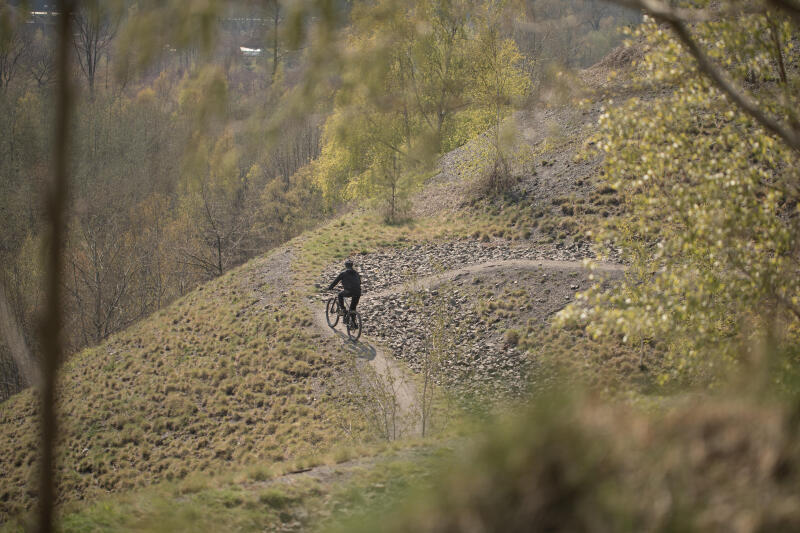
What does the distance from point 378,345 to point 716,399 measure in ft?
42.9

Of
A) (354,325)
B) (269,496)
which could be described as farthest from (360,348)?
(269,496)

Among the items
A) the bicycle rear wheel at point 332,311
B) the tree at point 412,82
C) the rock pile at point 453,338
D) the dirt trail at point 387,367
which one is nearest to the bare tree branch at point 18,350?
the tree at point 412,82

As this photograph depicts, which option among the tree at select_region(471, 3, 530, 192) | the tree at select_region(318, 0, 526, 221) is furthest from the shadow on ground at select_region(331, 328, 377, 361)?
the tree at select_region(471, 3, 530, 192)

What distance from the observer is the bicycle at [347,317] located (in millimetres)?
15086

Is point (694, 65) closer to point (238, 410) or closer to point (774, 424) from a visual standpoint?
point (774, 424)

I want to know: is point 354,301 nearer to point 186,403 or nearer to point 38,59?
point 186,403

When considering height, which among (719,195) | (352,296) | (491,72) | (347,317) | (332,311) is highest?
(491,72)

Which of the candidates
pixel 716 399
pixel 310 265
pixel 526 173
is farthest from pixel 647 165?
pixel 526 173

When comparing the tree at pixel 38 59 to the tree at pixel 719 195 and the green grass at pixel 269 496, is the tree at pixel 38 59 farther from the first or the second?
the tree at pixel 719 195

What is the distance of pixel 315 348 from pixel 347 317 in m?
1.23

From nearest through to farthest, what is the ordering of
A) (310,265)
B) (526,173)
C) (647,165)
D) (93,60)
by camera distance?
(647,165) → (310,265) → (526,173) → (93,60)

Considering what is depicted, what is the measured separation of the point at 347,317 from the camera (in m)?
15.2

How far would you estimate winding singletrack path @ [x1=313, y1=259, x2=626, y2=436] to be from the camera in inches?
478

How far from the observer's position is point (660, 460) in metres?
1.60
